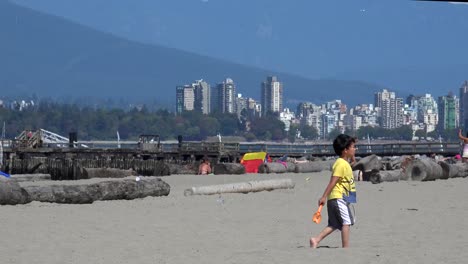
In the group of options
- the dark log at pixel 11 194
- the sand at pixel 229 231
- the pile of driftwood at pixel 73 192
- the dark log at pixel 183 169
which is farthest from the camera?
the dark log at pixel 183 169

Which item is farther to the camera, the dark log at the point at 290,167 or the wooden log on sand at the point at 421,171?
the dark log at the point at 290,167

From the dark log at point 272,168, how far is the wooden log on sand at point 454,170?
8056mm

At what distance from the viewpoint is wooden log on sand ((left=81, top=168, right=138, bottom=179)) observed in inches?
1364

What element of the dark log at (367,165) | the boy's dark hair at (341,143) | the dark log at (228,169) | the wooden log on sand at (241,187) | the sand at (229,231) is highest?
the boy's dark hair at (341,143)

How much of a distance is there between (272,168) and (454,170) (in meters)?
9.08

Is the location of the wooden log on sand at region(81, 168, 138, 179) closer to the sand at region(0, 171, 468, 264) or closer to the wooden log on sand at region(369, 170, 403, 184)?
the wooden log on sand at region(369, 170, 403, 184)

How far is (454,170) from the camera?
34344 mm

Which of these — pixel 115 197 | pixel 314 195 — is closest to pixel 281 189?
pixel 314 195

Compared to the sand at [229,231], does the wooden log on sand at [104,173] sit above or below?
above

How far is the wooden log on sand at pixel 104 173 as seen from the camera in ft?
114

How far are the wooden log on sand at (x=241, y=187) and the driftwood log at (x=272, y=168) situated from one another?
13987mm

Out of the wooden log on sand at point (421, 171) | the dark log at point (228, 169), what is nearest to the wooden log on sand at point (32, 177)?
the dark log at point (228, 169)

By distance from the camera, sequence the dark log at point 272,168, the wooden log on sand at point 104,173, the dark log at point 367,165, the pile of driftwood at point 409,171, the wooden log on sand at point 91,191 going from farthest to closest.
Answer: the dark log at point 272,168, the wooden log on sand at point 104,173, the dark log at point 367,165, the pile of driftwood at point 409,171, the wooden log on sand at point 91,191

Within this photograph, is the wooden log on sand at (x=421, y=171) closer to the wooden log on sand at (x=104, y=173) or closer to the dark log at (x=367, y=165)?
the dark log at (x=367, y=165)
